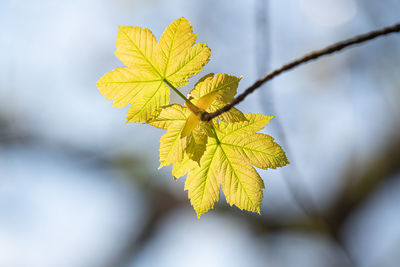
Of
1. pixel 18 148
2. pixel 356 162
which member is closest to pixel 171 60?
pixel 356 162

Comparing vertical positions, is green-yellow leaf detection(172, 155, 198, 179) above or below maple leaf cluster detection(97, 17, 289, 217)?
below

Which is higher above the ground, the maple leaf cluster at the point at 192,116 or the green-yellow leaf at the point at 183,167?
the maple leaf cluster at the point at 192,116

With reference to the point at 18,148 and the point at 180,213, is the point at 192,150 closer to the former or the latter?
the point at 180,213

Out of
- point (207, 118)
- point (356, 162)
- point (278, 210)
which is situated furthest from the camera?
point (278, 210)

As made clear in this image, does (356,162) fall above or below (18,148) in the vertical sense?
above

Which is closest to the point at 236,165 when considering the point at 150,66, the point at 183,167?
the point at 183,167

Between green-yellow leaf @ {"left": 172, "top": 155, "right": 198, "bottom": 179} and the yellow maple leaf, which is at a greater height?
the yellow maple leaf
